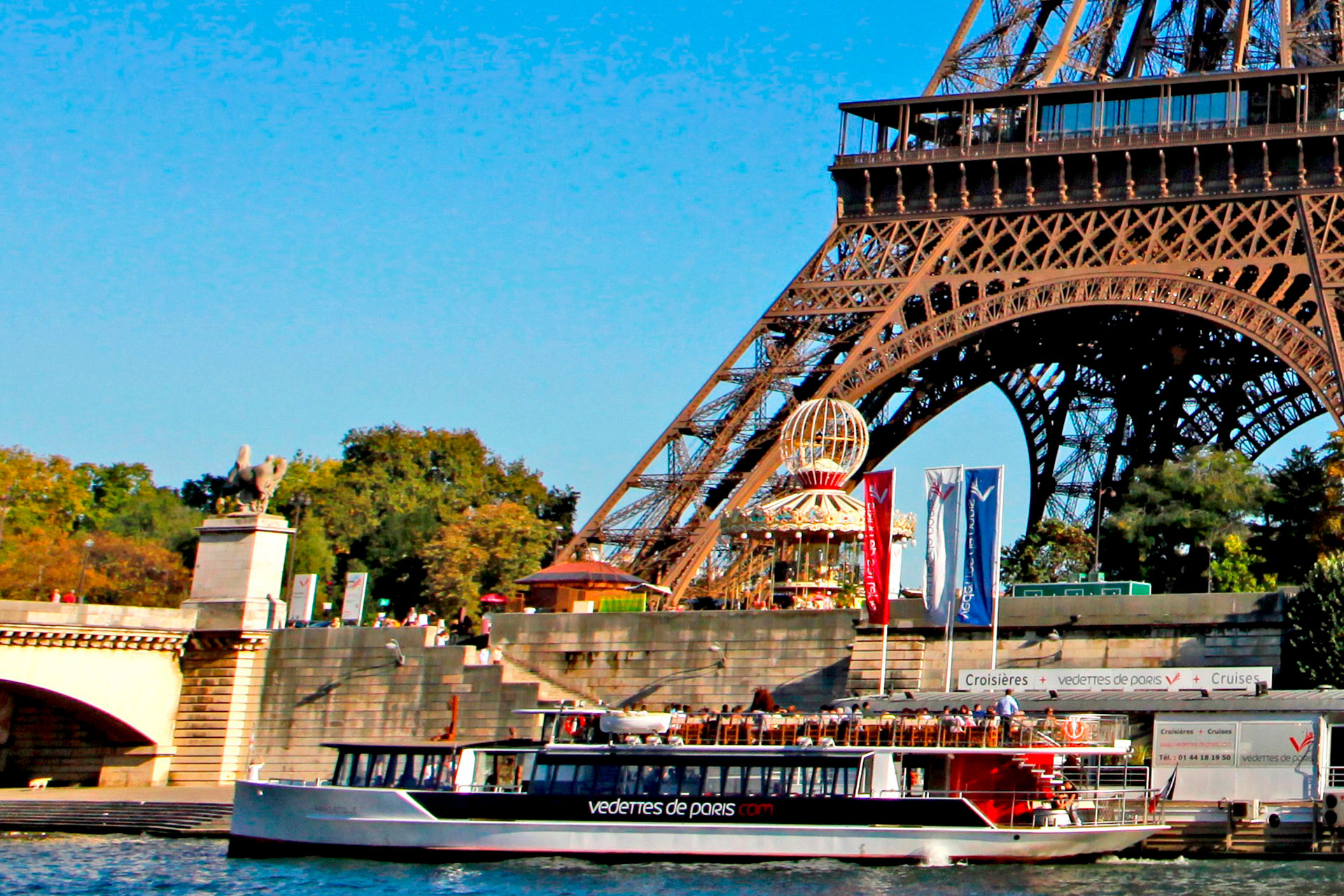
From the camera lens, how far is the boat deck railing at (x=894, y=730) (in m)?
37.1

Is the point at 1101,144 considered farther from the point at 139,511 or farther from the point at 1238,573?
the point at 139,511

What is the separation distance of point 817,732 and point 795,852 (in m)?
2.40

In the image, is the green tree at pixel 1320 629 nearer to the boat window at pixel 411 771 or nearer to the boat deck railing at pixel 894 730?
the boat deck railing at pixel 894 730

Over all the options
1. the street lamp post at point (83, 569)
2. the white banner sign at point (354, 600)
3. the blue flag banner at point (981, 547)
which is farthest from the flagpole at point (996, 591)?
the street lamp post at point (83, 569)

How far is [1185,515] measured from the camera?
60.4 metres

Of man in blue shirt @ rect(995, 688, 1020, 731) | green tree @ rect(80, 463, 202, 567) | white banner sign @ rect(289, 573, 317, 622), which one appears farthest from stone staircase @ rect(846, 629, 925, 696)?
green tree @ rect(80, 463, 202, 567)

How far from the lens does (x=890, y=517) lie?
4731 centimetres

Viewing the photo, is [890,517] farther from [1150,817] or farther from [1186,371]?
[1186,371]

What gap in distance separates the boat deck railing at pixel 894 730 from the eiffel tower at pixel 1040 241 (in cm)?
1515

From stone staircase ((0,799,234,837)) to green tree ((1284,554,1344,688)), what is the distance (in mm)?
22809

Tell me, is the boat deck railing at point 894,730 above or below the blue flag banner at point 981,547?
below

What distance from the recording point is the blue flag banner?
4538 centimetres

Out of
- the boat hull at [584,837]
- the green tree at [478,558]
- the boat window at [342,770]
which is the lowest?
the boat hull at [584,837]

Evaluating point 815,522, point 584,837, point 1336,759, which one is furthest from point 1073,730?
point 815,522
